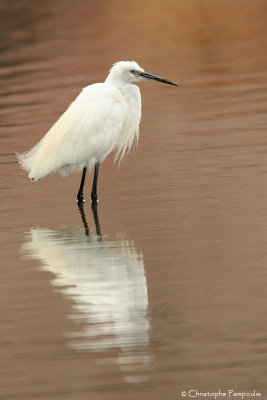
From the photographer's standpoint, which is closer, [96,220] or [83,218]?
[96,220]

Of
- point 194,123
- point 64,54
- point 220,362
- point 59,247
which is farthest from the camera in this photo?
point 64,54

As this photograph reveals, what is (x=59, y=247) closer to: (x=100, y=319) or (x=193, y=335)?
(x=100, y=319)

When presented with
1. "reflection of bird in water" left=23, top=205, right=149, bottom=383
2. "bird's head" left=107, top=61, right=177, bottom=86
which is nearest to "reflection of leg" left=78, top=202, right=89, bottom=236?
"reflection of bird in water" left=23, top=205, right=149, bottom=383

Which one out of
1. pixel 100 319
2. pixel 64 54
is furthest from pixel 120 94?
pixel 64 54

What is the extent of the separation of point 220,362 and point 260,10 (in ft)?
75.3

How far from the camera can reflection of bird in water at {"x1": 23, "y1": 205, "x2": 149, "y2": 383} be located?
20.3 feet

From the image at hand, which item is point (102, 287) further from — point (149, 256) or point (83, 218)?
point (83, 218)

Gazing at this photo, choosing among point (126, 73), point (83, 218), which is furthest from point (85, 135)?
point (83, 218)

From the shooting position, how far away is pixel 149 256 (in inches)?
321

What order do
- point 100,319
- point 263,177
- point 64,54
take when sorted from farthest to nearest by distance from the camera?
point 64,54
point 263,177
point 100,319

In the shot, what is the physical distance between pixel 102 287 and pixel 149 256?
0.91m

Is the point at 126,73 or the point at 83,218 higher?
the point at 126,73

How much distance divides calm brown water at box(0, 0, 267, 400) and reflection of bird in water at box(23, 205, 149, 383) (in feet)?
0.04

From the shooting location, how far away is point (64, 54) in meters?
24.1
